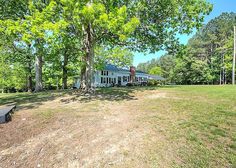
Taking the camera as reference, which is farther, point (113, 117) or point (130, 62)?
point (130, 62)

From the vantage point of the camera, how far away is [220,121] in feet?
22.2

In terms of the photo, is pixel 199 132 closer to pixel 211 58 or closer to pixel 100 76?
pixel 100 76

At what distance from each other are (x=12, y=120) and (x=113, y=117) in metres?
3.52

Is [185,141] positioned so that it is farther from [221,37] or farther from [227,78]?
[221,37]

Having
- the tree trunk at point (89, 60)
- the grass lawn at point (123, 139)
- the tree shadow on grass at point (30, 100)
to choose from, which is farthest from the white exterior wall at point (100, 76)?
the grass lawn at point (123, 139)

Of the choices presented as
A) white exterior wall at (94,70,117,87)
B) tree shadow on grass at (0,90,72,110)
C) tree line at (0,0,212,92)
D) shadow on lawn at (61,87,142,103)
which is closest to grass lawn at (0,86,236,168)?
tree shadow on grass at (0,90,72,110)

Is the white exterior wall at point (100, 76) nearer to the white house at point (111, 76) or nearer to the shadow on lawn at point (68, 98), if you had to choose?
the white house at point (111, 76)

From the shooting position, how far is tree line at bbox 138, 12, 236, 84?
47416 mm

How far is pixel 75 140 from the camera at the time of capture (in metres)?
5.79

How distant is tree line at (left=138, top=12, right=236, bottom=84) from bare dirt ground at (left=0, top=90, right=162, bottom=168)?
37600 mm

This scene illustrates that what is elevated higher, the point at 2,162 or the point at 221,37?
the point at 221,37

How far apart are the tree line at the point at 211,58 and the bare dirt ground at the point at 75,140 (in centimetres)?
3760

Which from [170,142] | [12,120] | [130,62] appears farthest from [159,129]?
[130,62]

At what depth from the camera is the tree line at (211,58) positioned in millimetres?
47416
